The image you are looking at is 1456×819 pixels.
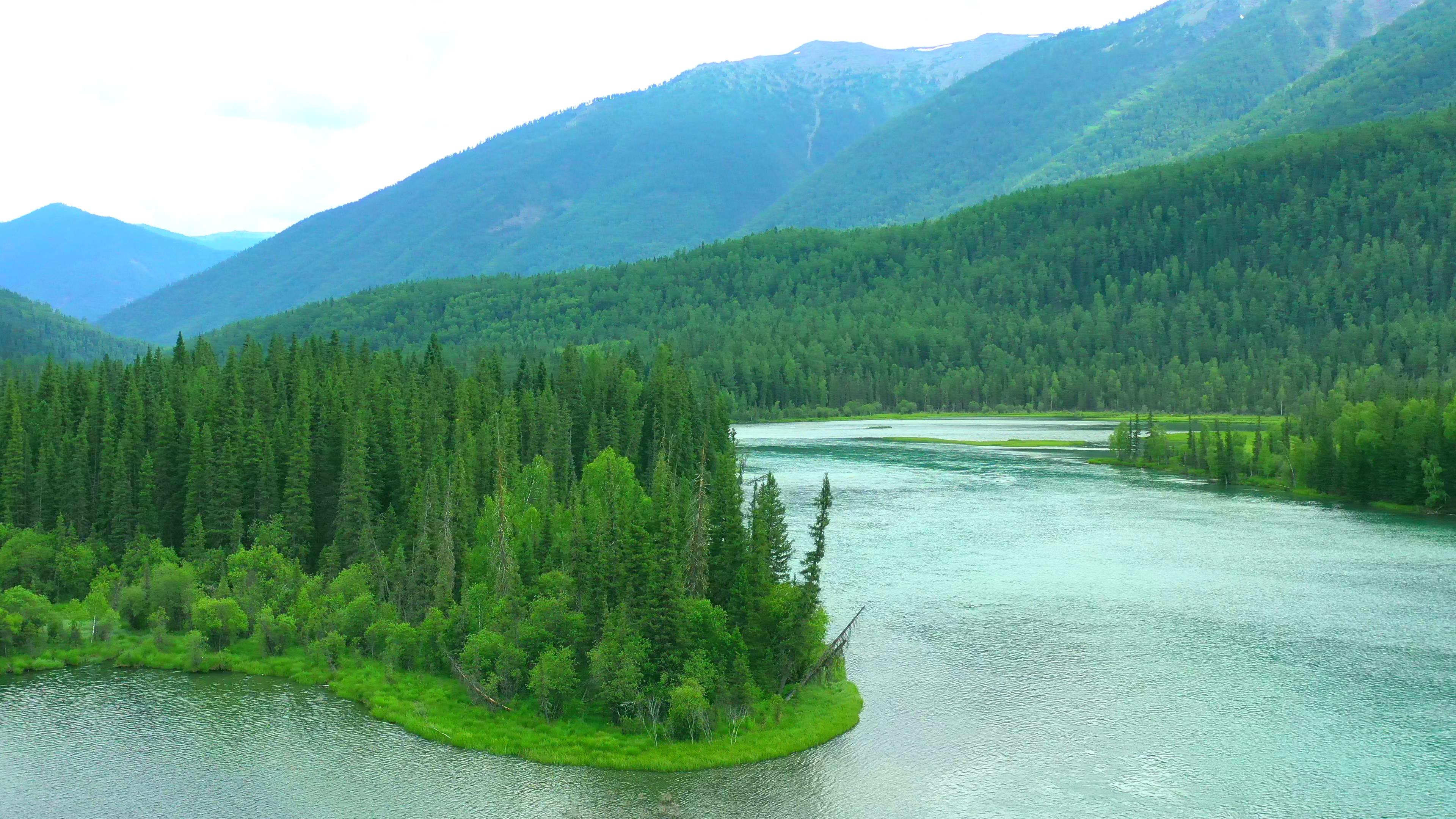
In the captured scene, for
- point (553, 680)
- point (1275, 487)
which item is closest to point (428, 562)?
point (553, 680)

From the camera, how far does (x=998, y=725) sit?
56562 millimetres

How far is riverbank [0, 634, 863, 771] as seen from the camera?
5200 centimetres

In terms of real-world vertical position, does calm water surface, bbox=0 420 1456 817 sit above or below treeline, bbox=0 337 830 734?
below

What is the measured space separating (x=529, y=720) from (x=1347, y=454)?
114 m

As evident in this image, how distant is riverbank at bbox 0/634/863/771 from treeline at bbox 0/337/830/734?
129cm

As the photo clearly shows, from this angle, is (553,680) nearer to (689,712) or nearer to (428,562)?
(689,712)

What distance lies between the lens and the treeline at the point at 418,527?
57625mm

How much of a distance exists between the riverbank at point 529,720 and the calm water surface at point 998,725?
2.68ft

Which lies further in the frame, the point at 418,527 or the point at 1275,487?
the point at 1275,487

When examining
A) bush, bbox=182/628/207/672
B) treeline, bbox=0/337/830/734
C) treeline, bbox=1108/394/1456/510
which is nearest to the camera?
treeline, bbox=0/337/830/734

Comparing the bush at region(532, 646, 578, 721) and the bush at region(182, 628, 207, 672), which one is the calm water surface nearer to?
the bush at region(182, 628, 207, 672)

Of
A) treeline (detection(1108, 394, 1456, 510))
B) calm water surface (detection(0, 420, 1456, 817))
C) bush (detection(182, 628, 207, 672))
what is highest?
treeline (detection(1108, 394, 1456, 510))

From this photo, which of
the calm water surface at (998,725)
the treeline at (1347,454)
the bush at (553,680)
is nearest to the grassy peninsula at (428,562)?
the bush at (553,680)

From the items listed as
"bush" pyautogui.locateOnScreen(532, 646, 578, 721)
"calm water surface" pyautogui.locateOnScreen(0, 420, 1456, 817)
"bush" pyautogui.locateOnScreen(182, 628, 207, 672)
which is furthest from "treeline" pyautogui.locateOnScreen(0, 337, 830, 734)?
"calm water surface" pyautogui.locateOnScreen(0, 420, 1456, 817)
